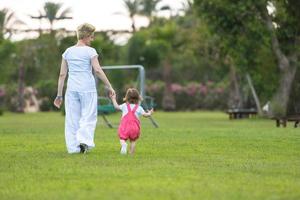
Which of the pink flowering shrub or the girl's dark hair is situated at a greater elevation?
the pink flowering shrub

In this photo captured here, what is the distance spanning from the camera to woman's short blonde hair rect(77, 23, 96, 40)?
50.5 feet

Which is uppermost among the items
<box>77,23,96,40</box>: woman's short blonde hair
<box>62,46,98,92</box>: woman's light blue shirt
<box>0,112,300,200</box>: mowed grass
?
<box>77,23,96,40</box>: woman's short blonde hair

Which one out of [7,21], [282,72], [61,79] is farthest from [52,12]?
[61,79]

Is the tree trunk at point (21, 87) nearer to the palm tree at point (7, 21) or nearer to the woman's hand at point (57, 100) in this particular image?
the palm tree at point (7, 21)

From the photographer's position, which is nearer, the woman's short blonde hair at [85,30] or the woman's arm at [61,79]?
the woman's short blonde hair at [85,30]

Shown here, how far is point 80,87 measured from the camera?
50.9ft

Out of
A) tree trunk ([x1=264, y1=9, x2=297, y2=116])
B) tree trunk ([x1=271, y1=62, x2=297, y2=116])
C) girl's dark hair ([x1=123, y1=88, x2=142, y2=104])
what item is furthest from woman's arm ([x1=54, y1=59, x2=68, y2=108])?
tree trunk ([x1=271, y1=62, x2=297, y2=116])

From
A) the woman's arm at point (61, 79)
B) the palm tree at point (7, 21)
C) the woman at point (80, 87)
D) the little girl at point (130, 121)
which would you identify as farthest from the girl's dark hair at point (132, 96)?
the palm tree at point (7, 21)

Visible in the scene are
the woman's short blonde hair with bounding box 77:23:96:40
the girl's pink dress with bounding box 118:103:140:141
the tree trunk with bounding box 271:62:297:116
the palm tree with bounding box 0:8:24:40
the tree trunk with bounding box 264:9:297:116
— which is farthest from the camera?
the palm tree with bounding box 0:8:24:40

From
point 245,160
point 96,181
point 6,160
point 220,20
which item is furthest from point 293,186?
point 220,20

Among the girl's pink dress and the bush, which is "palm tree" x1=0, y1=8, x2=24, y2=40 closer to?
the bush

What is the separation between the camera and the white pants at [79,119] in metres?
15.3

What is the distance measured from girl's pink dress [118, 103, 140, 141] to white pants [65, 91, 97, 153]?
53 cm

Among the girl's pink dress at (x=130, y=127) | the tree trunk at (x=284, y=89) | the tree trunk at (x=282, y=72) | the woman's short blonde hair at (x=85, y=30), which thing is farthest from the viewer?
the tree trunk at (x=284, y=89)
